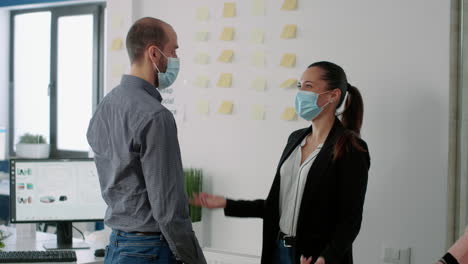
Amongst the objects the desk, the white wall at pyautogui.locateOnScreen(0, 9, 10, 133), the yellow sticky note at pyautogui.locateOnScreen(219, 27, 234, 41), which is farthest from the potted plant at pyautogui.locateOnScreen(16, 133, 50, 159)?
the yellow sticky note at pyautogui.locateOnScreen(219, 27, 234, 41)

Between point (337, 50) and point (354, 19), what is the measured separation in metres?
0.17

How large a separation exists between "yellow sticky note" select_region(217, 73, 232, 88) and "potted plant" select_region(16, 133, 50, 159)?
287 cm

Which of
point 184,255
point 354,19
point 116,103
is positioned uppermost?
point 354,19

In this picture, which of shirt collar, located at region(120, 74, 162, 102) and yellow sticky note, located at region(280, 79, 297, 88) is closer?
shirt collar, located at region(120, 74, 162, 102)

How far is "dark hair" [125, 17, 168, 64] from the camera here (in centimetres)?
219

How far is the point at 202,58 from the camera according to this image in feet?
11.7

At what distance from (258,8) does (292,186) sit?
1.23m

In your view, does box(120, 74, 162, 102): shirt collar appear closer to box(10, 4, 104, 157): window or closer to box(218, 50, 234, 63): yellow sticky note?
box(218, 50, 234, 63): yellow sticky note

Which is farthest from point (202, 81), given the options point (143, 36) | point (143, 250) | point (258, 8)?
point (143, 250)

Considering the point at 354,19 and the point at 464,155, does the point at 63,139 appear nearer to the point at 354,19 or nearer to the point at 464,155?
the point at 354,19

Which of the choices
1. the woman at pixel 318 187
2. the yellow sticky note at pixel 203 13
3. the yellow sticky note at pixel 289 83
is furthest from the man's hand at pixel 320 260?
the yellow sticky note at pixel 203 13

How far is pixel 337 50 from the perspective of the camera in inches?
121

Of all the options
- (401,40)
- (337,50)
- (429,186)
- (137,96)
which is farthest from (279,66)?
(137,96)

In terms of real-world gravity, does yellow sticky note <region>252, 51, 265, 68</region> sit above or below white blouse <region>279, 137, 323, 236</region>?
above
